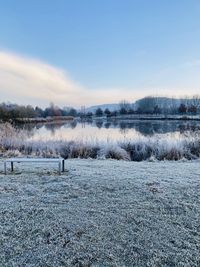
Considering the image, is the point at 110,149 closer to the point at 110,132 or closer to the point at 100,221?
the point at 100,221

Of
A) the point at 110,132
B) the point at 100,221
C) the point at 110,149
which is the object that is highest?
the point at 110,149

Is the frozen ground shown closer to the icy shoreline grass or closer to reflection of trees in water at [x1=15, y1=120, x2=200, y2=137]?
the icy shoreline grass

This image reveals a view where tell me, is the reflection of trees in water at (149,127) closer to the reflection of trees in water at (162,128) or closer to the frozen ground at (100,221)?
the reflection of trees in water at (162,128)

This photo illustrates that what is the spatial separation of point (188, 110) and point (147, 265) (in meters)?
61.7

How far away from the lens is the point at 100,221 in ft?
10.6

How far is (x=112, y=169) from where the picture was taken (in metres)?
5.97

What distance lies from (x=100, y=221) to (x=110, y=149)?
590cm

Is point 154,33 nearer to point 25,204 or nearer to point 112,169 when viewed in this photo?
point 112,169

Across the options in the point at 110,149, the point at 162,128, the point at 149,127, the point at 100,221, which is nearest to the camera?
the point at 100,221

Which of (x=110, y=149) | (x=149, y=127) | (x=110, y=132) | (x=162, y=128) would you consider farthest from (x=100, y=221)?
(x=149, y=127)

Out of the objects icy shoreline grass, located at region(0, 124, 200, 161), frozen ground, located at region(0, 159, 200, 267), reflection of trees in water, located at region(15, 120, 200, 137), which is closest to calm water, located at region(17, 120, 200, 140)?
reflection of trees in water, located at region(15, 120, 200, 137)

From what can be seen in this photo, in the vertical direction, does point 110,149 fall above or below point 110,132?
above

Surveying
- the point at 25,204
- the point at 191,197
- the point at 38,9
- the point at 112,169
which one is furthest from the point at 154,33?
the point at 25,204

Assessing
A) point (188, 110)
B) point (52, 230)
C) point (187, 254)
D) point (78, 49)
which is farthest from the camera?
point (188, 110)
